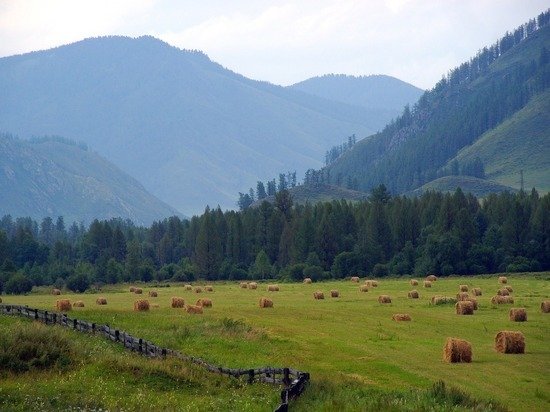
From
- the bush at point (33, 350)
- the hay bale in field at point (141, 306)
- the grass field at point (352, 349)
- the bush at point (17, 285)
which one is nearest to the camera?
the grass field at point (352, 349)

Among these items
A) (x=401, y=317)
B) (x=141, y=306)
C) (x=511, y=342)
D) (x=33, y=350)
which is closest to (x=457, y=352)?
(x=511, y=342)

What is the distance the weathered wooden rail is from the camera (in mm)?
32469

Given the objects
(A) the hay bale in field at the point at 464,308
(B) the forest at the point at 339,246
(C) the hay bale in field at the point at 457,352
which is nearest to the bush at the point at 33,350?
(C) the hay bale in field at the point at 457,352

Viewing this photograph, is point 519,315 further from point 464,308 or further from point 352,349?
point 352,349

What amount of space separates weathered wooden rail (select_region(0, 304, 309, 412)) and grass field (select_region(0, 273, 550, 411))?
21.5 inches

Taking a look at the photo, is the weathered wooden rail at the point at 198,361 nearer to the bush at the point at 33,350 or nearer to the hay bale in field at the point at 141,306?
the bush at the point at 33,350

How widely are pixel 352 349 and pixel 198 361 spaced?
9.28 meters

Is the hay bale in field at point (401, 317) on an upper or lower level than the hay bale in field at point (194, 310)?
lower

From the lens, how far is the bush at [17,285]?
113 meters

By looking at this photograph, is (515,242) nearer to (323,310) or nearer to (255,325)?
(323,310)

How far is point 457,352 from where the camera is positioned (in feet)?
133

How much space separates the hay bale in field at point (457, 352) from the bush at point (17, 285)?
83.0 metres

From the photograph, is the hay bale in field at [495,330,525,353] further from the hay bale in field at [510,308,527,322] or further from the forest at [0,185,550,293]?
the forest at [0,185,550,293]

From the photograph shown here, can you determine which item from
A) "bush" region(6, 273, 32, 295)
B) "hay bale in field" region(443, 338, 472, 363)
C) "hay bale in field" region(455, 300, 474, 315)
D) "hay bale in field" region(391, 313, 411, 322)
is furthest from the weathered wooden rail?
"bush" region(6, 273, 32, 295)
